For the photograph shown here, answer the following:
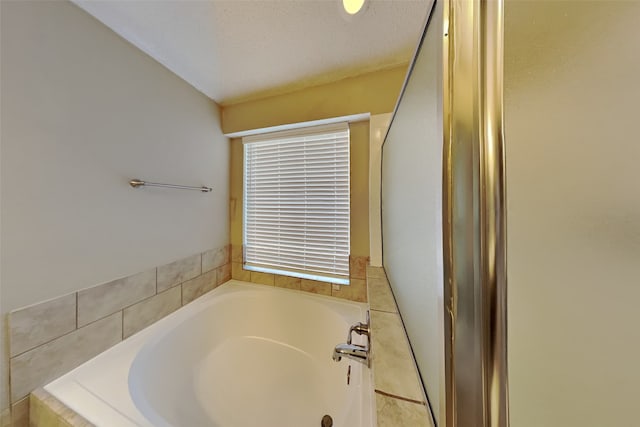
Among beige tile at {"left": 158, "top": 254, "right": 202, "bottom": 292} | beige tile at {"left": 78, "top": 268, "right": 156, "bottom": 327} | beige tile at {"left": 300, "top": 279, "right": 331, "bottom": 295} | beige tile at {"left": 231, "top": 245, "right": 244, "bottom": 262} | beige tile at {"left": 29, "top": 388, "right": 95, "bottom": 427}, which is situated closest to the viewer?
beige tile at {"left": 29, "top": 388, "right": 95, "bottom": 427}

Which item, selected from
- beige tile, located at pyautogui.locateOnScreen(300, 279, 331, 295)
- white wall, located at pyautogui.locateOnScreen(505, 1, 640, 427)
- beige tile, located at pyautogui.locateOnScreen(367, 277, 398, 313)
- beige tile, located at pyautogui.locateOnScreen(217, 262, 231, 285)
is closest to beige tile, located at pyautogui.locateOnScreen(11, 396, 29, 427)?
beige tile, located at pyautogui.locateOnScreen(217, 262, 231, 285)

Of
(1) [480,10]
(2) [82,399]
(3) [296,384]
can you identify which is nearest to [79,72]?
(2) [82,399]

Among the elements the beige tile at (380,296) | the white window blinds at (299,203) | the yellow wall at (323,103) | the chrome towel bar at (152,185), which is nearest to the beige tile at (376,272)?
the beige tile at (380,296)

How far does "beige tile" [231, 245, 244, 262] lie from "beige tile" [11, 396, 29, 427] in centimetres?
111

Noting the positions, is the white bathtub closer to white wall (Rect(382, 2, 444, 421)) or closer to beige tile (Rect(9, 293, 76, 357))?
beige tile (Rect(9, 293, 76, 357))

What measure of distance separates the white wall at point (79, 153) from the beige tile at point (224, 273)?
0.41m

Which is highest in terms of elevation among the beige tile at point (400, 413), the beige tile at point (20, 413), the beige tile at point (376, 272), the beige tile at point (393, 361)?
the beige tile at point (376, 272)

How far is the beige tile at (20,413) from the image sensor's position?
68 cm

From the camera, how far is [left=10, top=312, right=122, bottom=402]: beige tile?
2.26ft

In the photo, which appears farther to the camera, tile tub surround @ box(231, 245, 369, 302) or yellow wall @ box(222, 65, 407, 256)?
tile tub surround @ box(231, 245, 369, 302)

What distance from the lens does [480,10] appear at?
26 centimetres

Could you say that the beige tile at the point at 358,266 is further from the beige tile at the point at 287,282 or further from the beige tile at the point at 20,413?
the beige tile at the point at 20,413

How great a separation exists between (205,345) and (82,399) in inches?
25.2

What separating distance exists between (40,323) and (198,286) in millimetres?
713
